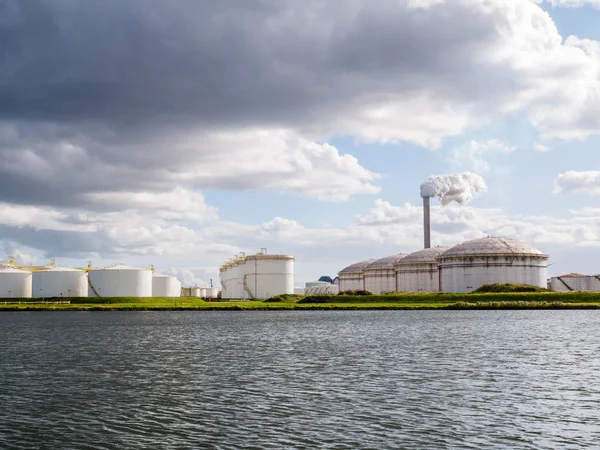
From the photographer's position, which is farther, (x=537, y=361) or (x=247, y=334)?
(x=247, y=334)

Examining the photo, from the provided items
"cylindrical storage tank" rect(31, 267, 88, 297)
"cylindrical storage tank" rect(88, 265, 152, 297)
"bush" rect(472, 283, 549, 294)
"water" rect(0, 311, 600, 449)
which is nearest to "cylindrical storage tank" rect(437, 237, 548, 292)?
"bush" rect(472, 283, 549, 294)

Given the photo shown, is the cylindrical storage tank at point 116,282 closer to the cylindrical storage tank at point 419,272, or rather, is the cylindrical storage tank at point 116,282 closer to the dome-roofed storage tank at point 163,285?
the dome-roofed storage tank at point 163,285

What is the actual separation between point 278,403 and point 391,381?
8.47 m

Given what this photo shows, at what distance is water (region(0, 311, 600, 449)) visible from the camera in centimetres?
2556

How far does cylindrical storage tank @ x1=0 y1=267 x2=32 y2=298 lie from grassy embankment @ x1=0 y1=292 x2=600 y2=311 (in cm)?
851

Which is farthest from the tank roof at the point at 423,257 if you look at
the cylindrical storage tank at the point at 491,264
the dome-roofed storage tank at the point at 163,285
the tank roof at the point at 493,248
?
the dome-roofed storage tank at the point at 163,285

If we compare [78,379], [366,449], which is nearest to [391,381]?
[366,449]

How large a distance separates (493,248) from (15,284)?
119m

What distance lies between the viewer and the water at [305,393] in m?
25.6

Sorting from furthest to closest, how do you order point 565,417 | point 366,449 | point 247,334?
point 247,334 < point 565,417 < point 366,449

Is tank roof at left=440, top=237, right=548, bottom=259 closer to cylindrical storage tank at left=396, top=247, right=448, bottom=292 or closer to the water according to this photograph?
cylindrical storage tank at left=396, top=247, right=448, bottom=292

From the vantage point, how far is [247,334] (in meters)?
74.9

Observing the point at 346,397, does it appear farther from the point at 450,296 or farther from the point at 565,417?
the point at 450,296

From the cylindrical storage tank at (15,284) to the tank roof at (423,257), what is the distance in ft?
320
